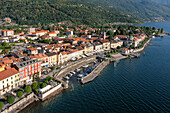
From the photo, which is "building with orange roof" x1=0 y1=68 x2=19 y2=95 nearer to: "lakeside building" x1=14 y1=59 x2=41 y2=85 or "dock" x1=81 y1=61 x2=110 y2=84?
"lakeside building" x1=14 y1=59 x2=41 y2=85

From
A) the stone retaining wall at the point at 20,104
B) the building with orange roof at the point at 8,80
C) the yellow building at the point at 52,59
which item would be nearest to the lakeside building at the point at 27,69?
the building with orange roof at the point at 8,80

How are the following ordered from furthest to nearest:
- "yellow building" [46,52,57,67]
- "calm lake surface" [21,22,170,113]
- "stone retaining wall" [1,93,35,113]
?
"yellow building" [46,52,57,67], "calm lake surface" [21,22,170,113], "stone retaining wall" [1,93,35,113]

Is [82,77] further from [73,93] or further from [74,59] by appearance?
[74,59]

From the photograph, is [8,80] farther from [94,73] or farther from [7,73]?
[94,73]

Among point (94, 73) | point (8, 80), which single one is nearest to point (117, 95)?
point (94, 73)

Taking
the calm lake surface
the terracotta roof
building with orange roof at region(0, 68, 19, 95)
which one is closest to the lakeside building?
the terracotta roof

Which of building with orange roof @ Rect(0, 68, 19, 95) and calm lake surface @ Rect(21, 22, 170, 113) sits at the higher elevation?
building with orange roof @ Rect(0, 68, 19, 95)
